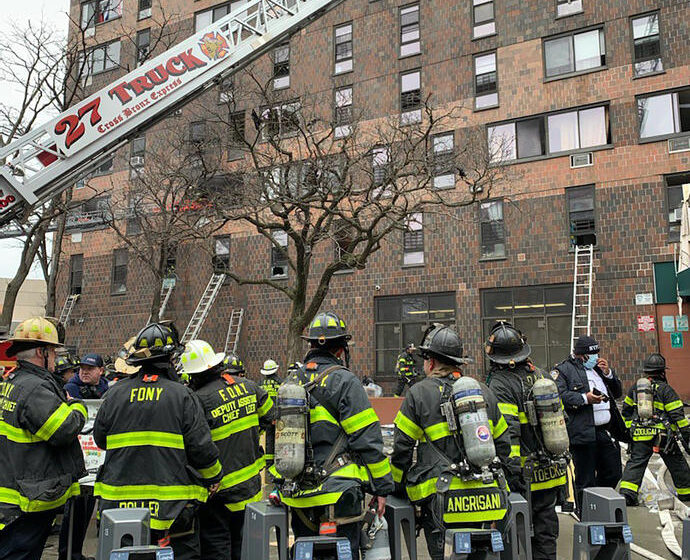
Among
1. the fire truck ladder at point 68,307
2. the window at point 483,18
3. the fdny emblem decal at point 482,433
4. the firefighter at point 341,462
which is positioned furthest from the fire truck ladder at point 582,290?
the fire truck ladder at point 68,307

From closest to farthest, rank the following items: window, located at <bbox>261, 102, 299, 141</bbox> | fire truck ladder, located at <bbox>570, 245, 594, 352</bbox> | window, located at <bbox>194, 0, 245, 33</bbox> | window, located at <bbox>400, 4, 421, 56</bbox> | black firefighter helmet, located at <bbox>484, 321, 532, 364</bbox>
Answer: black firefighter helmet, located at <bbox>484, 321, 532, 364</bbox> → window, located at <bbox>261, 102, 299, 141</bbox> → fire truck ladder, located at <bbox>570, 245, 594, 352</bbox> → window, located at <bbox>400, 4, 421, 56</bbox> → window, located at <bbox>194, 0, 245, 33</bbox>

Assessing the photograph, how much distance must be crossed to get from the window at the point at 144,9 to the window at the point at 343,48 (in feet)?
34.2

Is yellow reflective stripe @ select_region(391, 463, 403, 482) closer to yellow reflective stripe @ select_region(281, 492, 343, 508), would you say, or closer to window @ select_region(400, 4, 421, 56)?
yellow reflective stripe @ select_region(281, 492, 343, 508)

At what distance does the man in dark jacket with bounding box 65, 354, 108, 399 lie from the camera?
7.96 m

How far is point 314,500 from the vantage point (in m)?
3.95

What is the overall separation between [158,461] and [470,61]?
68.9ft

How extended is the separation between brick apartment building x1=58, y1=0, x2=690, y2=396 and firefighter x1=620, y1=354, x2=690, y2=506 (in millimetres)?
11225

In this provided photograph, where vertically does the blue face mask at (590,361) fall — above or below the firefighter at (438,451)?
above

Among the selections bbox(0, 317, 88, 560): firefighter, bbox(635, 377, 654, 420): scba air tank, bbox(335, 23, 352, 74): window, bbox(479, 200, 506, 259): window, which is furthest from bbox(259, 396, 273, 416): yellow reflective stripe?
bbox(335, 23, 352, 74): window

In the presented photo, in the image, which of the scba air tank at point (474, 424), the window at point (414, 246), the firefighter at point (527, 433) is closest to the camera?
the scba air tank at point (474, 424)

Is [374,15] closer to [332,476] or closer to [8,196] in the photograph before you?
[8,196]

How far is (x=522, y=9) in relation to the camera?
21.7 meters

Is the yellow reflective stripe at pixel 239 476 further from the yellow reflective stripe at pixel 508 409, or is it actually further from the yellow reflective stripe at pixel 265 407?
the yellow reflective stripe at pixel 508 409

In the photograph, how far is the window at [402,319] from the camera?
21.4 meters
